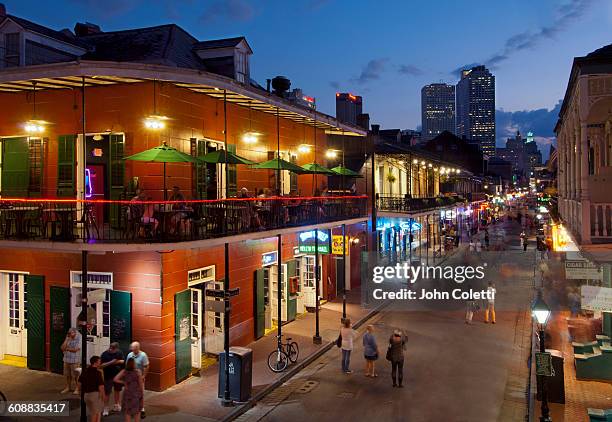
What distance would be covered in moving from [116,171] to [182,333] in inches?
180

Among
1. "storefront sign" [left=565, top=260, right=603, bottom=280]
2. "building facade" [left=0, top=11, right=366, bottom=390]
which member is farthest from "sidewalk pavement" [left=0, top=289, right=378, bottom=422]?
"storefront sign" [left=565, top=260, right=603, bottom=280]

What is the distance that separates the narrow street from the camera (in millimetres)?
11414

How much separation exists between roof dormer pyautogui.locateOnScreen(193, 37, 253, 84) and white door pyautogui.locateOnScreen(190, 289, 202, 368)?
7.61 meters

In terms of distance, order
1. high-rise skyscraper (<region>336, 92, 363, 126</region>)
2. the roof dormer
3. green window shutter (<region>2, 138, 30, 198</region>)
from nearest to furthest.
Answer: green window shutter (<region>2, 138, 30, 198</region>) → the roof dormer → high-rise skyscraper (<region>336, 92, 363, 126</region>)

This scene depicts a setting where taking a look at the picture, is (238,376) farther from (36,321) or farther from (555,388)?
(555,388)

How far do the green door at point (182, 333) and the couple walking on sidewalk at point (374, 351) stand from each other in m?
4.06

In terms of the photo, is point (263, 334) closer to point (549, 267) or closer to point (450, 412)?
point (450, 412)

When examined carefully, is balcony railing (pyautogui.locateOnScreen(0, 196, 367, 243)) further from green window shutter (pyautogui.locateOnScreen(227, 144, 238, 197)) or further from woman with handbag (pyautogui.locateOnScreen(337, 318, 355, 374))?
woman with handbag (pyautogui.locateOnScreen(337, 318, 355, 374))

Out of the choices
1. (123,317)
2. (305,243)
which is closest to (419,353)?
(305,243)

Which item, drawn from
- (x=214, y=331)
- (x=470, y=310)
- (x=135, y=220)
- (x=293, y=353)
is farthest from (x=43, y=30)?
(x=470, y=310)

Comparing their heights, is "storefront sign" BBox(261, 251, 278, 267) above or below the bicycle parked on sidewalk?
above

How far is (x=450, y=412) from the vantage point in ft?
37.2

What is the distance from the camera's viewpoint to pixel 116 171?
44.9 feet

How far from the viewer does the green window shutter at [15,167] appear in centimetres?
1482
